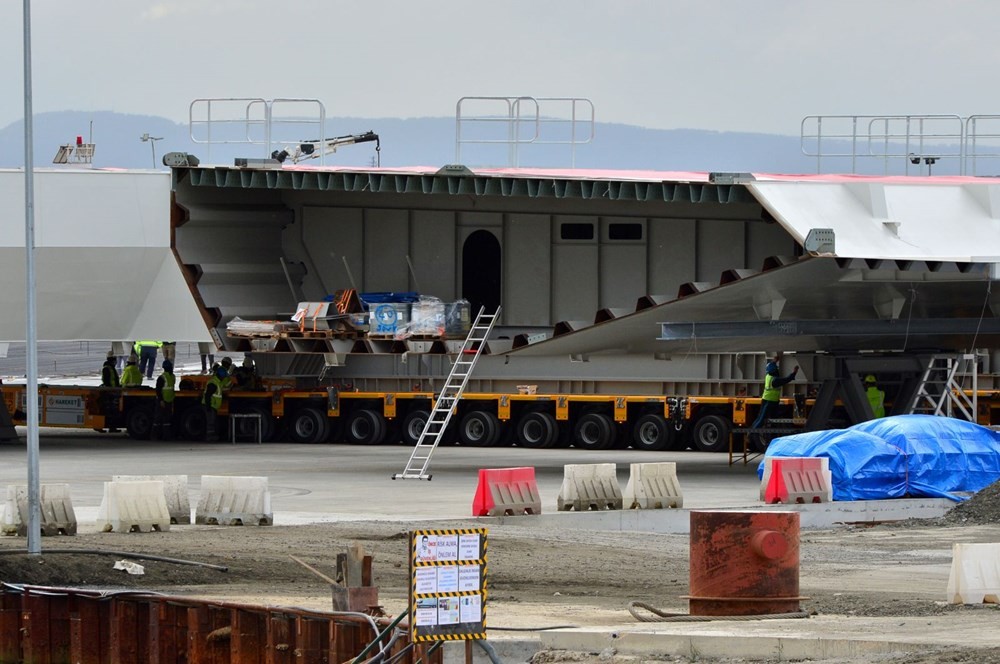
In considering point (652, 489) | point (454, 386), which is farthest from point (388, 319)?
point (652, 489)

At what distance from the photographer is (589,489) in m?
23.3

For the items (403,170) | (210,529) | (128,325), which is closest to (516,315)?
(403,170)

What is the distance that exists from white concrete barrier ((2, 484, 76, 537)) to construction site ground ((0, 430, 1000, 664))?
0.22 meters

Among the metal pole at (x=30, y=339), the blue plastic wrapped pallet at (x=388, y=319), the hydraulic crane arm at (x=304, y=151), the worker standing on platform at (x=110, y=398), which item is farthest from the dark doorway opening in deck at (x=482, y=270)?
the metal pole at (x=30, y=339)

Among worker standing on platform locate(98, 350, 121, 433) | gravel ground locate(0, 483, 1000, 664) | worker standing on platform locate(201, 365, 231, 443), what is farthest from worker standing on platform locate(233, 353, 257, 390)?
gravel ground locate(0, 483, 1000, 664)

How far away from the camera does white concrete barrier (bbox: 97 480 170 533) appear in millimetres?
20234

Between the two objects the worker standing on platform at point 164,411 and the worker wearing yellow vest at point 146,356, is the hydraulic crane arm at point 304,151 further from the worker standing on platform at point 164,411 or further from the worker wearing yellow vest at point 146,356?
the worker wearing yellow vest at point 146,356

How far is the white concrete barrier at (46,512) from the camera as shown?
19.7 meters

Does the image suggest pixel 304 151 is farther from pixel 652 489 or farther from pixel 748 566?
pixel 748 566

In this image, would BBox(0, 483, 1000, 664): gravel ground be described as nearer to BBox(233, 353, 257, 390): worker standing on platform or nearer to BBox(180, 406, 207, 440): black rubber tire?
BBox(233, 353, 257, 390): worker standing on platform

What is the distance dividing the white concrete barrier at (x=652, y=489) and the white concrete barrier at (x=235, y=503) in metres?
5.02

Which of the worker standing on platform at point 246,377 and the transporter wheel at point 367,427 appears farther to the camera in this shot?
the worker standing on platform at point 246,377

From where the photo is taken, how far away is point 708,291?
28.0 m

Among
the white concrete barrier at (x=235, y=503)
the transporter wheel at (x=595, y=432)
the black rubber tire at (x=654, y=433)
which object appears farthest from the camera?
the transporter wheel at (x=595, y=432)
